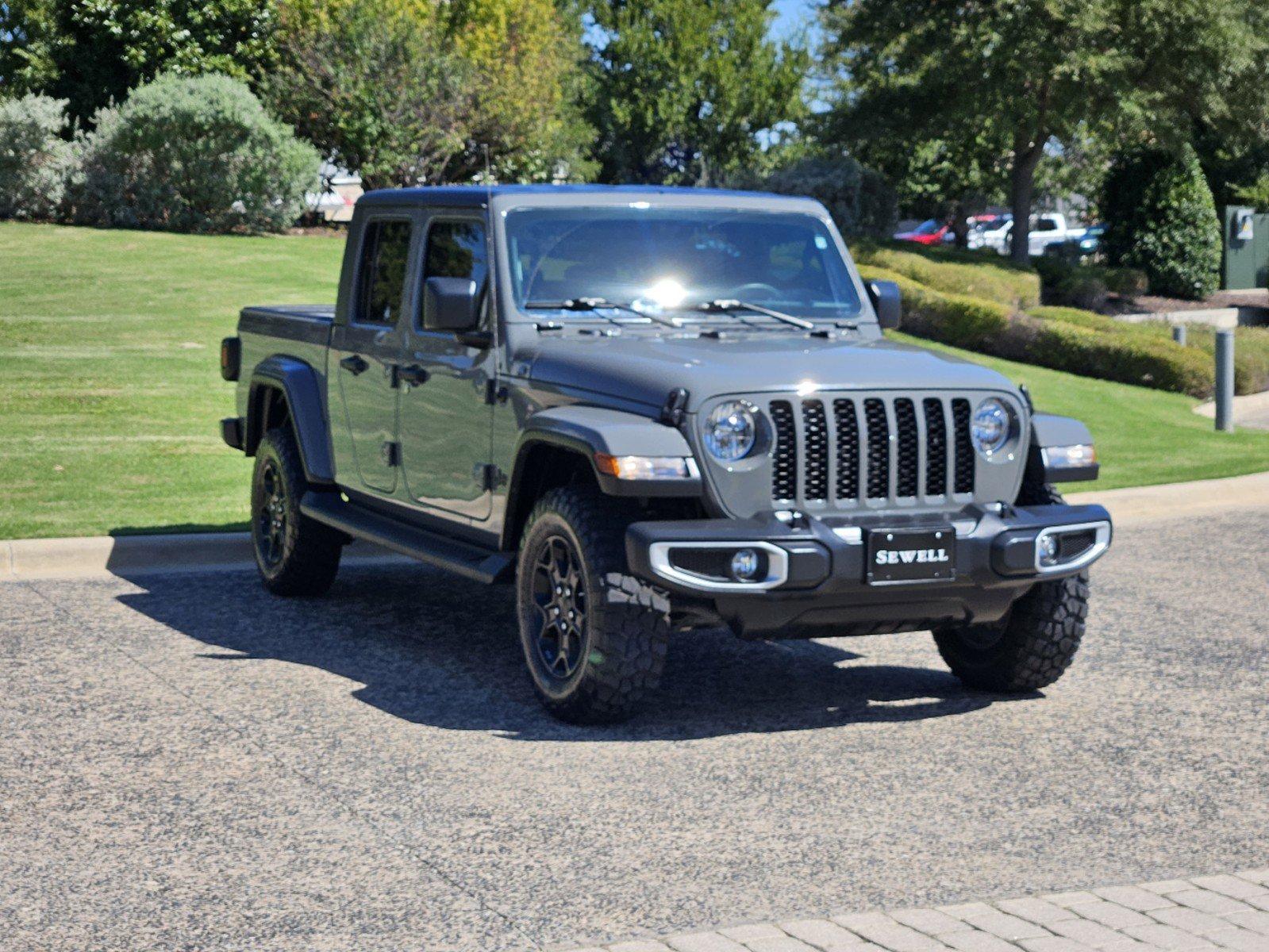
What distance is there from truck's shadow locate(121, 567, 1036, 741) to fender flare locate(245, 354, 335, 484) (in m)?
0.75

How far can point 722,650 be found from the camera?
28.0 feet

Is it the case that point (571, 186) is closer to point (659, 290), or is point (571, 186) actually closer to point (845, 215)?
point (659, 290)

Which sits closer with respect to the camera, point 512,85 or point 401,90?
point 401,90

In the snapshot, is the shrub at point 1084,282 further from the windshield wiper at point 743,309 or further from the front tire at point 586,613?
the front tire at point 586,613

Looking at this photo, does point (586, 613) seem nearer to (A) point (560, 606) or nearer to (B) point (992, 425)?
(A) point (560, 606)

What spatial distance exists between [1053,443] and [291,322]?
4.45 m

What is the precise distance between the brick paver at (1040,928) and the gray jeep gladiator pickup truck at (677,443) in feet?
5.80

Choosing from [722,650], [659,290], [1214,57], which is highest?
[1214,57]

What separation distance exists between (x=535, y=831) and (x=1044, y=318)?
68.7 ft

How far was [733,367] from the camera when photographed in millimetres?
6824

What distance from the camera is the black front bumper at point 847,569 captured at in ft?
21.1

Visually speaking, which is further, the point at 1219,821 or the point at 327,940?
the point at 1219,821

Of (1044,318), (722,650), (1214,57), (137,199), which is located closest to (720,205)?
(722,650)

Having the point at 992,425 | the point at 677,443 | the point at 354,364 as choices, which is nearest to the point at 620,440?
the point at 677,443
